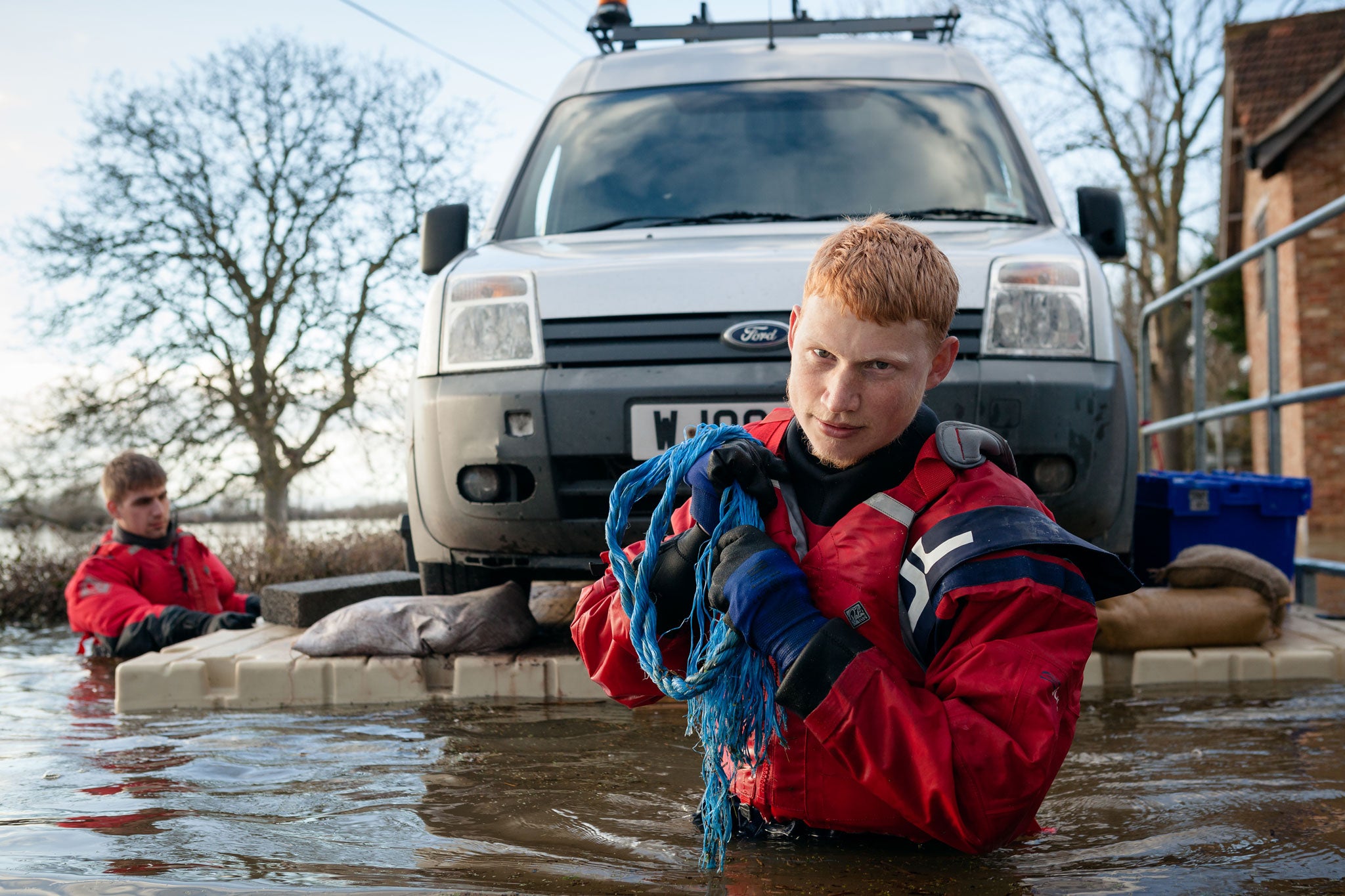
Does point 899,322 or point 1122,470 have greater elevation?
point 899,322

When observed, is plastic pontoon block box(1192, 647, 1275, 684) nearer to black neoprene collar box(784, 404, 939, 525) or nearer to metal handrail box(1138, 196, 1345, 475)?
metal handrail box(1138, 196, 1345, 475)

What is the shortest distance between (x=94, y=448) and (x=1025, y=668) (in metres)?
13.8

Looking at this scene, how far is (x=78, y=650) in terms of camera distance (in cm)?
557

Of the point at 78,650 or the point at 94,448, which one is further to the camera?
the point at 94,448

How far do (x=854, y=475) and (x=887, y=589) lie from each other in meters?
0.21

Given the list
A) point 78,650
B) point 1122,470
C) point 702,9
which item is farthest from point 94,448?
point 1122,470

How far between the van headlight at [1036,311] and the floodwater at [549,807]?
116 cm

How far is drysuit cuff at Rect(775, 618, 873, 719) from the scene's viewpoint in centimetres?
171

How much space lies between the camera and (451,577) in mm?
4359

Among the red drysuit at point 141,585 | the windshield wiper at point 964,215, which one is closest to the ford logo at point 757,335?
the windshield wiper at point 964,215

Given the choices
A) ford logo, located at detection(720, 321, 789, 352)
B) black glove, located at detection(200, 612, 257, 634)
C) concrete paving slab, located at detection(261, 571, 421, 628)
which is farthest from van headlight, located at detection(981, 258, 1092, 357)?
black glove, located at detection(200, 612, 257, 634)

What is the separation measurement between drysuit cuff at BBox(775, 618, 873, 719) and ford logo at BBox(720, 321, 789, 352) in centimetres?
188

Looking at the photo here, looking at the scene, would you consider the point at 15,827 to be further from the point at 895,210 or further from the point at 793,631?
the point at 895,210

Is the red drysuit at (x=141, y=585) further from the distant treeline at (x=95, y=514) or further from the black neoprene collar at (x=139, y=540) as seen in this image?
the distant treeline at (x=95, y=514)
